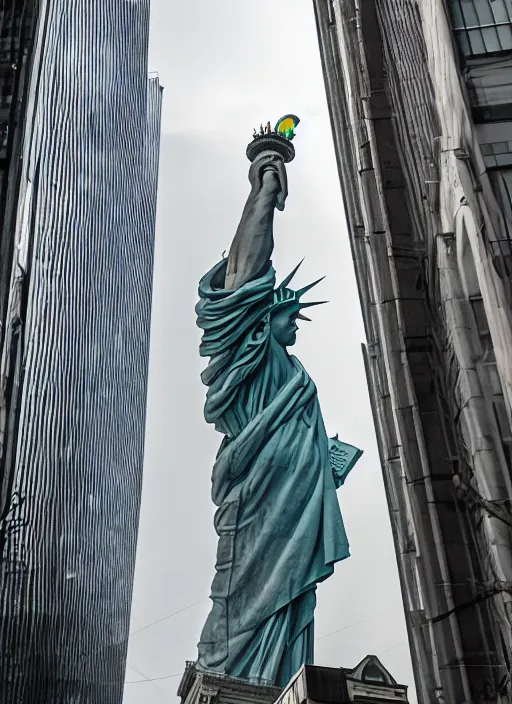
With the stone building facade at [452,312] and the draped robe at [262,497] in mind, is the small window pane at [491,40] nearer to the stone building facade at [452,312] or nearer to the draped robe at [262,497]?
the stone building facade at [452,312]

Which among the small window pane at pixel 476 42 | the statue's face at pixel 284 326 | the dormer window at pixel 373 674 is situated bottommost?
the dormer window at pixel 373 674

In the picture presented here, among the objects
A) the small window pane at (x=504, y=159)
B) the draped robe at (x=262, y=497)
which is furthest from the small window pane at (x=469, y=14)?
the draped robe at (x=262, y=497)

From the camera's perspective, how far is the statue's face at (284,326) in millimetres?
33500

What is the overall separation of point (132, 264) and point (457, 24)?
40938 millimetres

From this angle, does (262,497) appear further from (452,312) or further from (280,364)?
(452,312)

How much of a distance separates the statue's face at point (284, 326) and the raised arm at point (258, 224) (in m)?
1.59

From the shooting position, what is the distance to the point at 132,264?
2186 inches

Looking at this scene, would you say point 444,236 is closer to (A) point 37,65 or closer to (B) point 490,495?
(B) point 490,495

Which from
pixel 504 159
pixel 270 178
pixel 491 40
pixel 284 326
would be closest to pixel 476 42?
pixel 491 40

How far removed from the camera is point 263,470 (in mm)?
29578

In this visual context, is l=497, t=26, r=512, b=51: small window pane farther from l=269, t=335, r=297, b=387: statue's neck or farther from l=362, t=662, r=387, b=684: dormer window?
l=269, t=335, r=297, b=387: statue's neck

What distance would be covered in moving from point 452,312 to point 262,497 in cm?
1485

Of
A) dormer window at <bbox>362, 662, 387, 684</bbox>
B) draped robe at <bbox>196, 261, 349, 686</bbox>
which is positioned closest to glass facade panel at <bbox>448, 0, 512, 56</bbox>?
dormer window at <bbox>362, 662, 387, 684</bbox>

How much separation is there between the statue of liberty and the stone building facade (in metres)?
7.00
